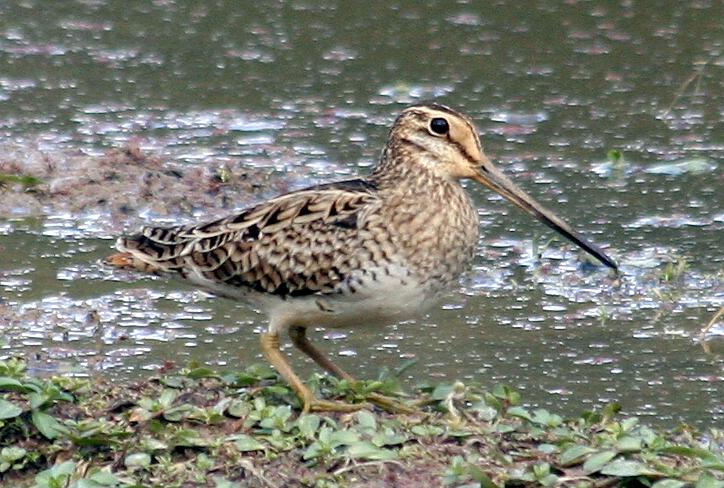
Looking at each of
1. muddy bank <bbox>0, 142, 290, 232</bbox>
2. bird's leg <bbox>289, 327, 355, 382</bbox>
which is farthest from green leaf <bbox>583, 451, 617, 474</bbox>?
muddy bank <bbox>0, 142, 290, 232</bbox>

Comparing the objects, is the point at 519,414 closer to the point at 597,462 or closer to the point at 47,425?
the point at 597,462

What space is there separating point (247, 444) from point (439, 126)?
4.89ft

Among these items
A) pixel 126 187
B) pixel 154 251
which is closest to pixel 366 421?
pixel 154 251

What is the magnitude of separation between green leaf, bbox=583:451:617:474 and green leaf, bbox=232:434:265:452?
0.96 metres

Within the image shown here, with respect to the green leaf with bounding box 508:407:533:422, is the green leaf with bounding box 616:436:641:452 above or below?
above

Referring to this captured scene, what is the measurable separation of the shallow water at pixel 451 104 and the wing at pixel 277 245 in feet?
2.29

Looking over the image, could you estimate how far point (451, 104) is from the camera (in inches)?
389

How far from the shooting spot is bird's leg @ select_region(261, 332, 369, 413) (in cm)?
543

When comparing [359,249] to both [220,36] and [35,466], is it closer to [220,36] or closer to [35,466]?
[35,466]

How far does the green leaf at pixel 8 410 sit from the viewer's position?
513 centimetres

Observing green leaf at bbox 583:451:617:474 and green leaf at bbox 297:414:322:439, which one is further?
green leaf at bbox 297:414:322:439

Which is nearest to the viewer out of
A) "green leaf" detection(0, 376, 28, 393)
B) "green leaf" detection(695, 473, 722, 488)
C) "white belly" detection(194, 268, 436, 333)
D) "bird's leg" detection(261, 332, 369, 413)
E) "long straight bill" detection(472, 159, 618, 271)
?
"green leaf" detection(695, 473, 722, 488)

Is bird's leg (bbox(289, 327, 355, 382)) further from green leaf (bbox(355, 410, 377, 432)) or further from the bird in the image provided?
green leaf (bbox(355, 410, 377, 432))

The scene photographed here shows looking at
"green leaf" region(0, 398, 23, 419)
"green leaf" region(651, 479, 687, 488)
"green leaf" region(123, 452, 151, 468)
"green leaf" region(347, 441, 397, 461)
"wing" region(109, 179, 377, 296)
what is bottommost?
"green leaf" region(123, 452, 151, 468)
